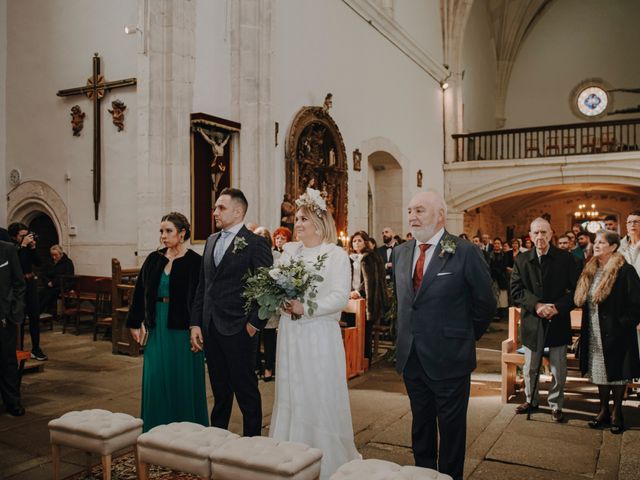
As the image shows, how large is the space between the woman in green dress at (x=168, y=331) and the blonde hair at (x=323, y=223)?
887 millimetres

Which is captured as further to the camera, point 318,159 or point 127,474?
Answer: point 318,159

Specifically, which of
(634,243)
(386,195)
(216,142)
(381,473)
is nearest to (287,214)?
(216,142)

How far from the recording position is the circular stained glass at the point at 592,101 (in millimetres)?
20148

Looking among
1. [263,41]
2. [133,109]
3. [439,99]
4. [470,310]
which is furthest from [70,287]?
[439,99]

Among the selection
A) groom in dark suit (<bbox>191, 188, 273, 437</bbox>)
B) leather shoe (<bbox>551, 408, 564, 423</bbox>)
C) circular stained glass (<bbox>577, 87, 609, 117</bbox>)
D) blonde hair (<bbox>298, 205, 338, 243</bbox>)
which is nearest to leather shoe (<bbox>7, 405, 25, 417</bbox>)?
groom in dark suit (<bbox>191, 188, 273, 437</bbox>)

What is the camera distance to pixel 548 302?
4.39 meters

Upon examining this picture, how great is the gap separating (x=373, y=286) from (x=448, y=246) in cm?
367

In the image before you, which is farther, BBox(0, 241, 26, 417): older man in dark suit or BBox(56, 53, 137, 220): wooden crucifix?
BBox(56, 53, 137, 220): wooden crucifix

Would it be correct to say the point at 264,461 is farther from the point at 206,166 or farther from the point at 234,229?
the point at 206,166

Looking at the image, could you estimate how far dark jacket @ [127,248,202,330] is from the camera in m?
3.62

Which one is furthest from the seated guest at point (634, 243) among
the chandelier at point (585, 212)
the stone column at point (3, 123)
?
the chandelier at point (585, 212)

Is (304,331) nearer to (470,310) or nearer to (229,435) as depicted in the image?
(229,435)

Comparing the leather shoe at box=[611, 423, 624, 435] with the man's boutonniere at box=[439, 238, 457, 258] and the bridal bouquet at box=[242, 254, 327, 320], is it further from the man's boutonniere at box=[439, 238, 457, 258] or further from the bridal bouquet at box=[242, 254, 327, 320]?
the bridal bouquet at box=[242, 254, 327, 320]

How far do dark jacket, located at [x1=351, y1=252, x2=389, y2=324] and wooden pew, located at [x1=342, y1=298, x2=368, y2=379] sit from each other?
0.33 metres
